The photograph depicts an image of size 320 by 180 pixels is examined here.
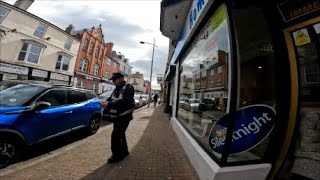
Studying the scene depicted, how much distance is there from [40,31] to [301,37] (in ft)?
88.5

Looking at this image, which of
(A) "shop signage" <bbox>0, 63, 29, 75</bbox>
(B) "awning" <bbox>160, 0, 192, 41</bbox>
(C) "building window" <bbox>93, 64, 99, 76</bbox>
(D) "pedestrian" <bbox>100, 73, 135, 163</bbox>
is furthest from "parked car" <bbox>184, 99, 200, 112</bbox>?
(C) "building window" <bbox>93, 64, 99, 76</bbox>

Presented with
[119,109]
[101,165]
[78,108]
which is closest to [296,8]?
[119,109]

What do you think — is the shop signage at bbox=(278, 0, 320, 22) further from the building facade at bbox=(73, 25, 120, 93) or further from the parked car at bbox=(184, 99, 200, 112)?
the building facade at bbox=(73, 25, 120, 93)

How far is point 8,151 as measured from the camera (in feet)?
14.9

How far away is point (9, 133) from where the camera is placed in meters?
4.46

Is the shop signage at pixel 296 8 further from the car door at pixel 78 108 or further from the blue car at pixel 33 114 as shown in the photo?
the car door at pixel 78 108

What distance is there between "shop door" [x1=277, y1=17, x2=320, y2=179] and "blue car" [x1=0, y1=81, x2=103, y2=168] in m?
4.78

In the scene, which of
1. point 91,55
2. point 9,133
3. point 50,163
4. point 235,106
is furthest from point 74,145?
point 91,55

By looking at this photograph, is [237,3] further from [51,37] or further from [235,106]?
[51,37]

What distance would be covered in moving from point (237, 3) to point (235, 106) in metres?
1.63

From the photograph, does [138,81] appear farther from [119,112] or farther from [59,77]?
[119,112]

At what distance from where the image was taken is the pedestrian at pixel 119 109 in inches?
190

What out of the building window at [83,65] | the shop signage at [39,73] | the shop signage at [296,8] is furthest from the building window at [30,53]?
the shop signage at [296,8]

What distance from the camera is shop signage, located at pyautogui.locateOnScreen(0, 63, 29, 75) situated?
A: 69.1 feet
